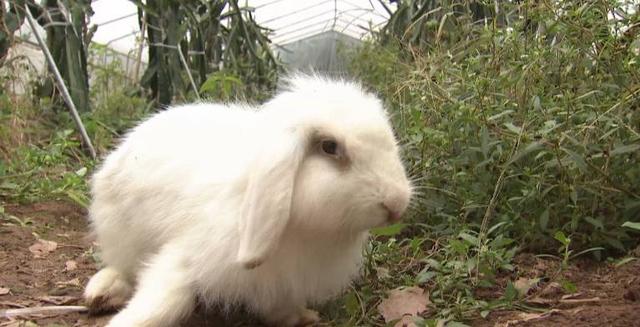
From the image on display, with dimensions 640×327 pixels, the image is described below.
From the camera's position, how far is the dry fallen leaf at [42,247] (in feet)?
12.0

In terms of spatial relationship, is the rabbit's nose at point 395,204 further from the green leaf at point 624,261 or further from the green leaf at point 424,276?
the green leaf at point 624,261

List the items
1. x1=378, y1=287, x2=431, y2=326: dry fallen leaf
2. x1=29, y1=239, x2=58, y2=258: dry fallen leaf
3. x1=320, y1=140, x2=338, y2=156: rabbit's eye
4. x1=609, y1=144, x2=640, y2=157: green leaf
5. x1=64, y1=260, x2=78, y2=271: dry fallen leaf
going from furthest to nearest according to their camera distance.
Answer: x1=29, y1=239, x2=58, y2=258: dry fallen leaf < x1=64, y1=260, x2=78, y2=271: dry fallen leaf < x1=609, y1=144, x2=640, y2=157: green leaf < x1=378, y1=287, x2=431, y2=326: dry fallen leaf < x1=320, y1=140, x2=338, y2=156: rabbit's eye

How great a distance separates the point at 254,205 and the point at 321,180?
0.22 meters

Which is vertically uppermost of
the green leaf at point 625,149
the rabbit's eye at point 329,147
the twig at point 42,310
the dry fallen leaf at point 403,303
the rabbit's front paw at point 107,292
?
the rabbit's eye at point 329,147

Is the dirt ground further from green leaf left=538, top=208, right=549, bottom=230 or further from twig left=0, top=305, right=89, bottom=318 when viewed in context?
green leaf left=538, top=208, right=549, bottom=230

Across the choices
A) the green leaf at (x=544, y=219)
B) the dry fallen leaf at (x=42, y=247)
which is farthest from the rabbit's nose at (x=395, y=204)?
the dry fallen leaf at (x=42, y=247)

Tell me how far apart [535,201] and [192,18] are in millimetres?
4963

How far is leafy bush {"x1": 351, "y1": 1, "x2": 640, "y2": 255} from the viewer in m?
2.87

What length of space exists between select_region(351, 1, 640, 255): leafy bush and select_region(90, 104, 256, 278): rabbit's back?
101 cm

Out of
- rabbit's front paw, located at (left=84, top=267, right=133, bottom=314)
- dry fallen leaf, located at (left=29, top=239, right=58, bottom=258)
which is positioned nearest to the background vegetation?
rabbit's front paw, located at (left=84, top=267, right=133, bottom=314)

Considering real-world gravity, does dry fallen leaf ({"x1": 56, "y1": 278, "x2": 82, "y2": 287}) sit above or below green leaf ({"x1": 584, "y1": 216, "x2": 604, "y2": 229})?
below

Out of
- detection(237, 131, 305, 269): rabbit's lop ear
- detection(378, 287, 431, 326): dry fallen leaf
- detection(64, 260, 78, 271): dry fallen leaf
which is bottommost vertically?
detection(64, 260, 78, 271): dry fallen leaf

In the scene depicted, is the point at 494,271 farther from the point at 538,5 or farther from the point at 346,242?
the point at 538,5

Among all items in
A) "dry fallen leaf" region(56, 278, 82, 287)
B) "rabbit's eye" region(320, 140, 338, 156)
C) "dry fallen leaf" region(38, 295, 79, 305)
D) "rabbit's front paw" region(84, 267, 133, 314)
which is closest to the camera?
"rabbit's eye" region(320, 140, 338, 156)
